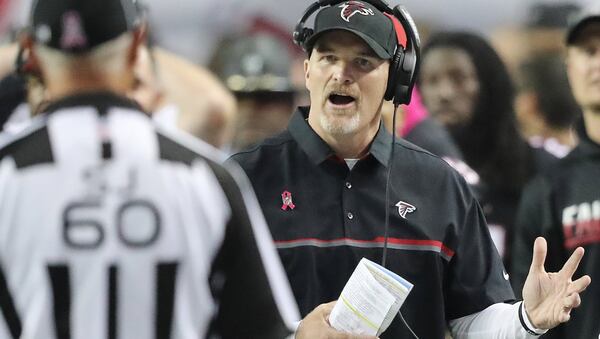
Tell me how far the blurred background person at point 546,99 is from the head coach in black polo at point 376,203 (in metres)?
5.01

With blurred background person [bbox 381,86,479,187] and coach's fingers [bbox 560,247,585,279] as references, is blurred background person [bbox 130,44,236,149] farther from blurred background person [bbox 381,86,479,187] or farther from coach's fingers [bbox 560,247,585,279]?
coach's fingers [bbox 560,247,585,279]

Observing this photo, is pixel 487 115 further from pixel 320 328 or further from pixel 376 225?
pixel 320 328

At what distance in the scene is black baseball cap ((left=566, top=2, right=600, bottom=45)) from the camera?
19.7 feet

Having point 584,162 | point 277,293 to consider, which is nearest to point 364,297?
point 277,293

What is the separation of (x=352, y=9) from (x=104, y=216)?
5.32ft

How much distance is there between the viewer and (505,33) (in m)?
9.31

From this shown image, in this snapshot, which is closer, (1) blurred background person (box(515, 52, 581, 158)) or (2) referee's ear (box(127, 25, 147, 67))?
(2) referee's ear (box(127, 25, 147, 67))

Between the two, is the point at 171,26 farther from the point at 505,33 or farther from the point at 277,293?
the point at 277,293

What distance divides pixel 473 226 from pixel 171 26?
3523 millimetres

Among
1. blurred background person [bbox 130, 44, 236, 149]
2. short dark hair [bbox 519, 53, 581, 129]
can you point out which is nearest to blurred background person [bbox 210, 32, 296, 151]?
blurred background person [bbox 130, 44, 236, 149]

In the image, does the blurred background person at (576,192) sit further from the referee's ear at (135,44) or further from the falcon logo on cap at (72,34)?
the falcon logo on cap at (72,34)

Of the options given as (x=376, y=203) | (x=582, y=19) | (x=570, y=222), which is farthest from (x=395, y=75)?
(x=582, y=19)

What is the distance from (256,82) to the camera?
26.8 feet

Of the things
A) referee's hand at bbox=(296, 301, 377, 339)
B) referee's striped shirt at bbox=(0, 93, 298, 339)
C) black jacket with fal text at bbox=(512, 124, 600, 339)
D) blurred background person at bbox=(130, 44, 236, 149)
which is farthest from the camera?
blurred background person at bbox=(130, 44, 236, 149)
